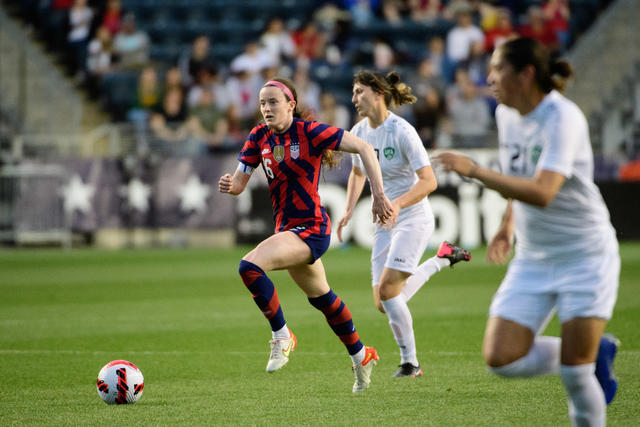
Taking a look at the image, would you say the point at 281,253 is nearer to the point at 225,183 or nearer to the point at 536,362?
the point at 225,183

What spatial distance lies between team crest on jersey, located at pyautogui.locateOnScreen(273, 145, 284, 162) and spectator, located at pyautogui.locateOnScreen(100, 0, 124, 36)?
61.9ft

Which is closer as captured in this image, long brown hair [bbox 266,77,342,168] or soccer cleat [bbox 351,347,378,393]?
soccer cleat [bbox 351,347,378,393]

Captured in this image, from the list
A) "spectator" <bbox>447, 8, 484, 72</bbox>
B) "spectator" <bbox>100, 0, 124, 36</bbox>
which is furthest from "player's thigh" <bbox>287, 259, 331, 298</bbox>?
"spectator" <bbox>100, 0, 124, 36</bbox>

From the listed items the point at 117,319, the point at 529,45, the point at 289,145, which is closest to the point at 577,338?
the point at 529,45

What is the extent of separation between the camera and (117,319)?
11461 mm

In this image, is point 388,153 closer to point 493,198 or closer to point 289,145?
point 289,145

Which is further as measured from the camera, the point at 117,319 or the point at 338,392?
the point at 117,319

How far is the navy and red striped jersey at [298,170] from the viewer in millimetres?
7379

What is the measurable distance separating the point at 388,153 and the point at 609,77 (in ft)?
54.9

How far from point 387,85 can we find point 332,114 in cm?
1337

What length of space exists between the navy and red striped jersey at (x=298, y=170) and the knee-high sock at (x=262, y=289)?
42 cm

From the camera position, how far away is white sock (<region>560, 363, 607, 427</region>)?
4.67m

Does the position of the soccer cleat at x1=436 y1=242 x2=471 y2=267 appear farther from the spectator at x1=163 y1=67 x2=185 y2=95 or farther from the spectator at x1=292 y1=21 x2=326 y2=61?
the spectator at x1=292 y1=21 x2=326 y2=61

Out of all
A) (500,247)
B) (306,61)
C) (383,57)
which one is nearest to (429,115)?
(383,57)
